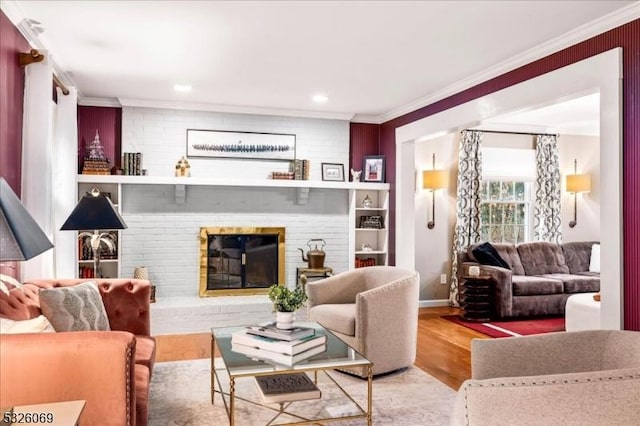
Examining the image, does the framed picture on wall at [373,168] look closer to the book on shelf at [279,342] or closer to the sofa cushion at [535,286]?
the sofa cushion at [535,286]

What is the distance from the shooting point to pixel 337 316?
3.88 meters

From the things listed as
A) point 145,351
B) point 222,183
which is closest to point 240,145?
point 222,183

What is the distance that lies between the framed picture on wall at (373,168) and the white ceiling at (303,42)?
47.2 inches

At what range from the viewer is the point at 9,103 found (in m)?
3.21

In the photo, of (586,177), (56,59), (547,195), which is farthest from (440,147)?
(56,59)

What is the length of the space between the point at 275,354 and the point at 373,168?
411 cm

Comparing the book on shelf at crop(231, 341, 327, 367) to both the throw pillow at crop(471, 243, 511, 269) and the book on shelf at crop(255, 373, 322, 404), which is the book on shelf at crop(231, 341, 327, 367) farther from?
the throw pillow at crop(471, 243, 511, 269)

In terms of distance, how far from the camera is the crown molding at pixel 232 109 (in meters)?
5.70

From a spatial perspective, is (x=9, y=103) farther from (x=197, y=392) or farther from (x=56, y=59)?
(x=197, y=392)

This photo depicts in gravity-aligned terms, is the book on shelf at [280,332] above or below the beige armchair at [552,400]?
below

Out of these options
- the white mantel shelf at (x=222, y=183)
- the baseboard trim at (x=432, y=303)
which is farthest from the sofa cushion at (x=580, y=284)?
the white mantel shelf at (x=222, y=183)

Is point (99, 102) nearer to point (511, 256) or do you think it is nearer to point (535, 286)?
point (511, 256)

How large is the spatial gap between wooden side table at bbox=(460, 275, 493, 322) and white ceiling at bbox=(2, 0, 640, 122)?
2.15 metres

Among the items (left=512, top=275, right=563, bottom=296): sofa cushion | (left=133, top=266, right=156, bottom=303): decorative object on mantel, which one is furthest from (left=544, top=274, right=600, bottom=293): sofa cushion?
(left=133, top=266, right=156, bottom=303): decorative object on mantel
